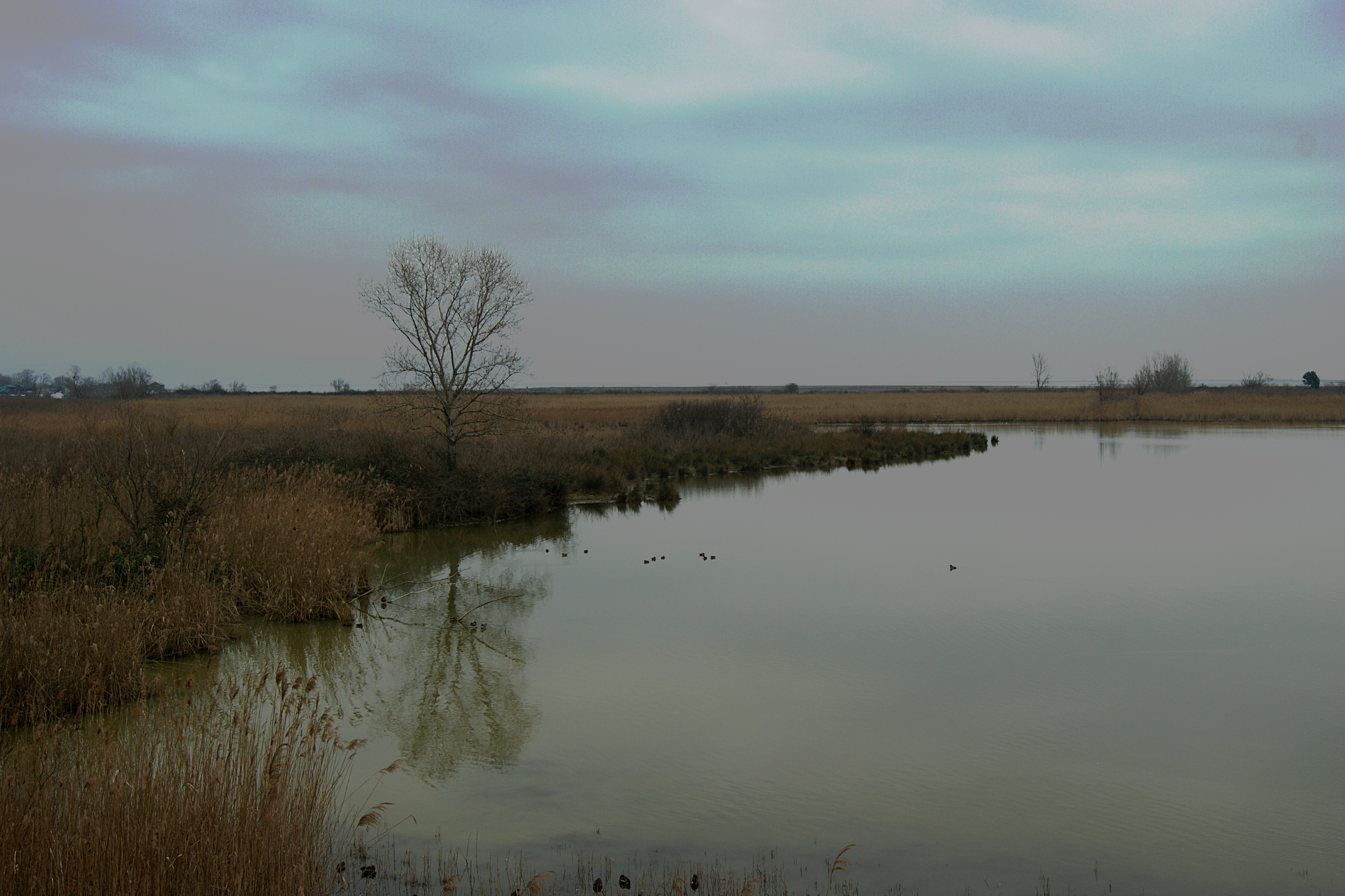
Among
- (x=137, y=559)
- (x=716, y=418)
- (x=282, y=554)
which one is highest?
(x=716, y=418)

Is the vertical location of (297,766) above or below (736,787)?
above

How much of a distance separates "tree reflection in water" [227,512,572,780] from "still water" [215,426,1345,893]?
0.04 m

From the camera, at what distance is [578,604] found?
10062mm

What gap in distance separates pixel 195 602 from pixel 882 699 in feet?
18.9

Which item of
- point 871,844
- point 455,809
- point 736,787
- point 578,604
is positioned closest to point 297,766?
point 455,809

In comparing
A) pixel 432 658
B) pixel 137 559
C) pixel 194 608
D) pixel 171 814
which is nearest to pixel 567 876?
pixel 171 814

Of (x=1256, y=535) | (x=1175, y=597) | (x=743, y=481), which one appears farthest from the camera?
(x=743, y=481)

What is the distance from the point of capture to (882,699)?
6797 mm

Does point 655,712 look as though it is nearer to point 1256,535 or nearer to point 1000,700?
point 1000,700

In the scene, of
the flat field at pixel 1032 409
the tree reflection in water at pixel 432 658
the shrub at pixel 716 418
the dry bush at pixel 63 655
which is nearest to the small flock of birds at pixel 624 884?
the tree reflection in water at pixel 432 658

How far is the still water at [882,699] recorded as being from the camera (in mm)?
4637

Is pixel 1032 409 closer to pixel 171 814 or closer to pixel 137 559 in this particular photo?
pixel 137 559

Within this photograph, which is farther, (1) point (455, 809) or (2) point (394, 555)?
(2) point (394, 555)

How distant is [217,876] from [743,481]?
20260 millimetres
